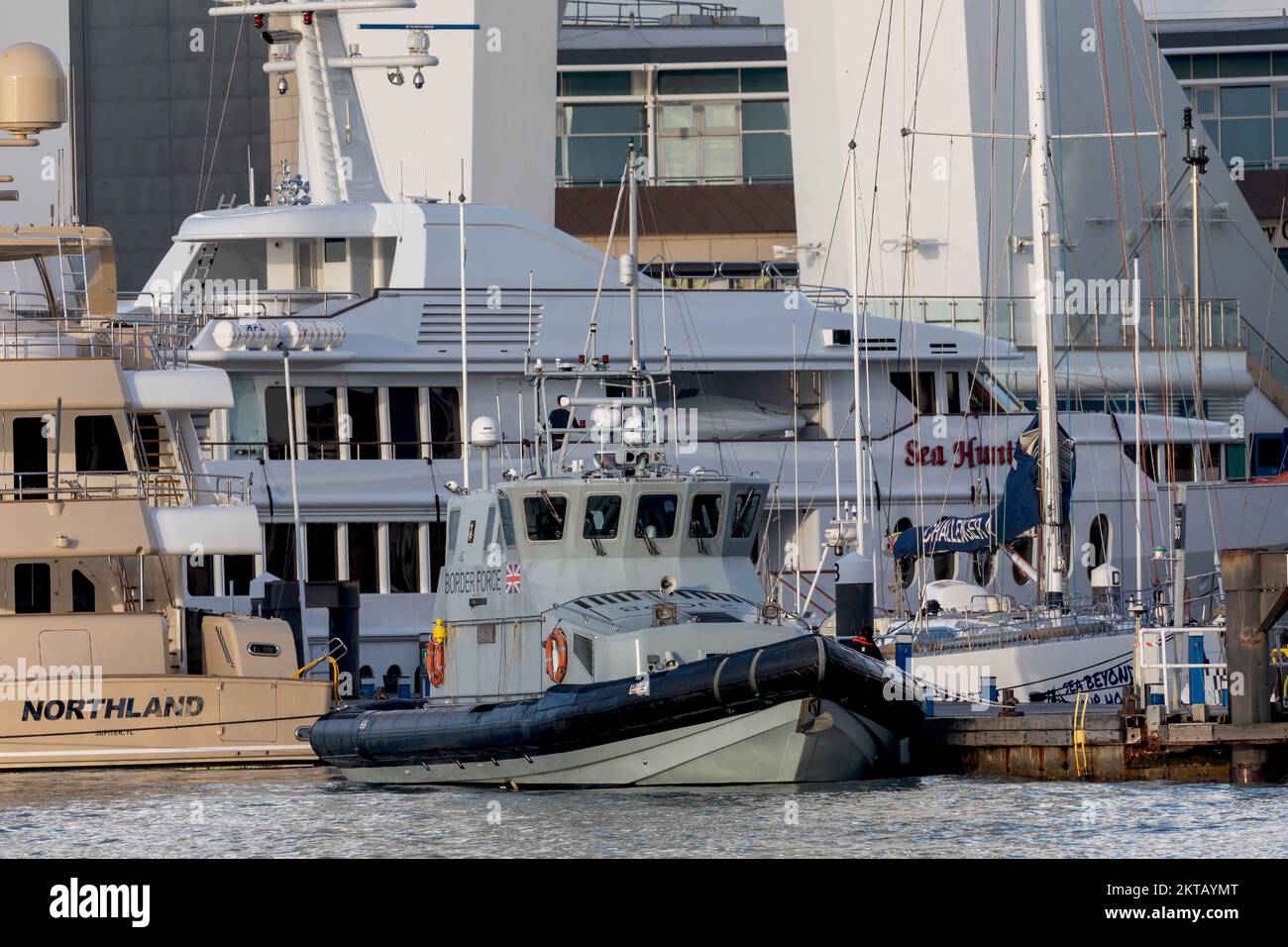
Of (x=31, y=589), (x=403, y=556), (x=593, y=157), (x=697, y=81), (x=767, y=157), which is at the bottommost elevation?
(x=403, y=556)

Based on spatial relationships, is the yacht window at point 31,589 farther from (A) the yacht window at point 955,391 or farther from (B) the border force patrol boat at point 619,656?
→ (A) the yacht window at point 955,391

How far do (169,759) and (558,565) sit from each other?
187 inches

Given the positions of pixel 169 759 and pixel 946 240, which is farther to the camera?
pixel 946 240

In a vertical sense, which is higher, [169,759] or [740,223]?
[740,223]

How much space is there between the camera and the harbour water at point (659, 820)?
1791cm

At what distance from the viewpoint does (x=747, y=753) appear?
2175cm

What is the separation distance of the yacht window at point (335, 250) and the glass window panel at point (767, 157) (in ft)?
89.7

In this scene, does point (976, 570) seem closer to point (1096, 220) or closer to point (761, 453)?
point (761, 453)

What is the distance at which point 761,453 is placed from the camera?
119 feet

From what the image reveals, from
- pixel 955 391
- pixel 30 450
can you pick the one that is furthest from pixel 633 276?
pixel 955 391

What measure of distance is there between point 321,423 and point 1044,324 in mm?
11934

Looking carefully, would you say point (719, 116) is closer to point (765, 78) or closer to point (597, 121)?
point (765, 78)
